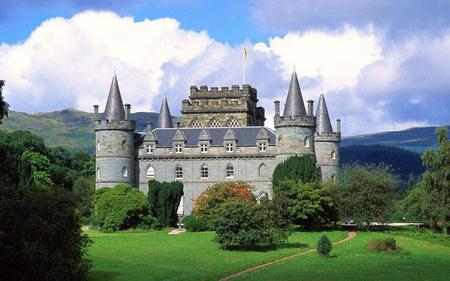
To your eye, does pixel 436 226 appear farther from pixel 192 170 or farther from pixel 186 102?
pixel 186 102

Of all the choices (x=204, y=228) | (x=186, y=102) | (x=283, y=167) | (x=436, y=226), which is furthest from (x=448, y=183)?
(x=186, y=102)

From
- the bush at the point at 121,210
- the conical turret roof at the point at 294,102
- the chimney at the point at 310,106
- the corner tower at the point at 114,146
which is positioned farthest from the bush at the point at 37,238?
the chimney at the point at 310,106

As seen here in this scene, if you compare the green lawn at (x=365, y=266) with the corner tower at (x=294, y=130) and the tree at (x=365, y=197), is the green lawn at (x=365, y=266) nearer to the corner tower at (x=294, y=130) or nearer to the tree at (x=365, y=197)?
the tree at (x=365, y=197)

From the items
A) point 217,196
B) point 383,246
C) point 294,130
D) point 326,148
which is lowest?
point 383,246

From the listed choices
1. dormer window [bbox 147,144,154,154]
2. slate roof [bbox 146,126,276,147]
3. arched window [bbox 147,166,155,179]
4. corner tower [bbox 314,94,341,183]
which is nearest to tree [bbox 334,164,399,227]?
corner tower [bbox 314,94,341,183]

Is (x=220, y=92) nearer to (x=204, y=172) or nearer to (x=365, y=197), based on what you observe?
(x=204, y=172)

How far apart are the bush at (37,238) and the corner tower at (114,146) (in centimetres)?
3979

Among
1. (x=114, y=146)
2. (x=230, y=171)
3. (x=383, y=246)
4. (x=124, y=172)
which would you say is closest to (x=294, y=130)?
(x=230, y=171)

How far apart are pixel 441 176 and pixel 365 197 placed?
235 inches

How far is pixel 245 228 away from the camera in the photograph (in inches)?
1955

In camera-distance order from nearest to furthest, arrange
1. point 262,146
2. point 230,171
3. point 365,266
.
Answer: point 365,266
point 262,146
point 230,171

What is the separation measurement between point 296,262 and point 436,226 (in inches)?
1022

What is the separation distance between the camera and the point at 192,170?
76375 mm

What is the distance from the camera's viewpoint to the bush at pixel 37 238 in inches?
1245
